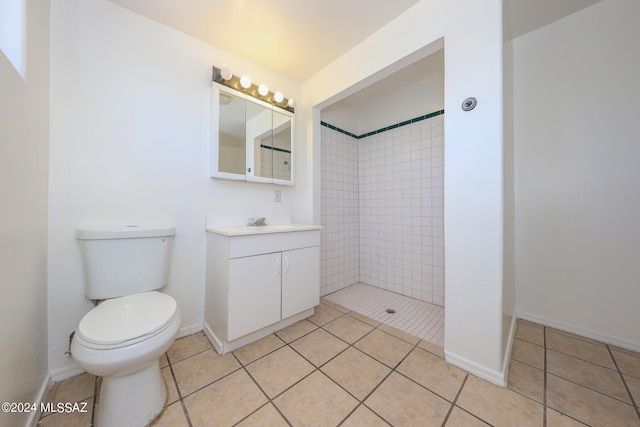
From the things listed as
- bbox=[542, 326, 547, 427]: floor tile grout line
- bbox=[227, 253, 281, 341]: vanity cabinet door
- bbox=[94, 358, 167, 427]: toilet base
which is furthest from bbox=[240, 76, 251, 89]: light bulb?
bbox=[542, 326, 547, 427]: floor tile grout line

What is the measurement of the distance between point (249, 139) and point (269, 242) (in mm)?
925

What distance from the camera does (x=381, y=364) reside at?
1.29 m

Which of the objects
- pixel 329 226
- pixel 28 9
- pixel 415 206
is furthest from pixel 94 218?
pixel 415 206

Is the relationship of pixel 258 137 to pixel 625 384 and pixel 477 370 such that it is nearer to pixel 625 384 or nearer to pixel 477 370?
pixel 477 370

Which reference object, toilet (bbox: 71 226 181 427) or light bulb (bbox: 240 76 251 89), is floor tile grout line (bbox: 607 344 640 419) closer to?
toilet (bbox: 71 226 181 427)

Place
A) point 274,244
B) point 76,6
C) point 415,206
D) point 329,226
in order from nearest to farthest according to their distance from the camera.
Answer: point 76,6, point 274,244, point 415,206, point 329,226

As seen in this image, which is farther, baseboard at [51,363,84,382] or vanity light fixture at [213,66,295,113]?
vanity light fixture at [213,66,295,113]

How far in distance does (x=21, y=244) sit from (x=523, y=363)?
2563 millimetres

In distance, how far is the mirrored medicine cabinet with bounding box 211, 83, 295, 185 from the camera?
167 centimetres

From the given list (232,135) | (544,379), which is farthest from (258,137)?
(544,379)

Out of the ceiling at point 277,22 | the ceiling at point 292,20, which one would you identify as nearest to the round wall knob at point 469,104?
the ceiling at point 292,20

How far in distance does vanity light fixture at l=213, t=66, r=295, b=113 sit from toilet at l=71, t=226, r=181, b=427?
1204 millimetres

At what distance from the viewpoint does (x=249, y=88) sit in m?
1.81

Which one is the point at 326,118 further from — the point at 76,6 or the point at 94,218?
the point at 94,218
